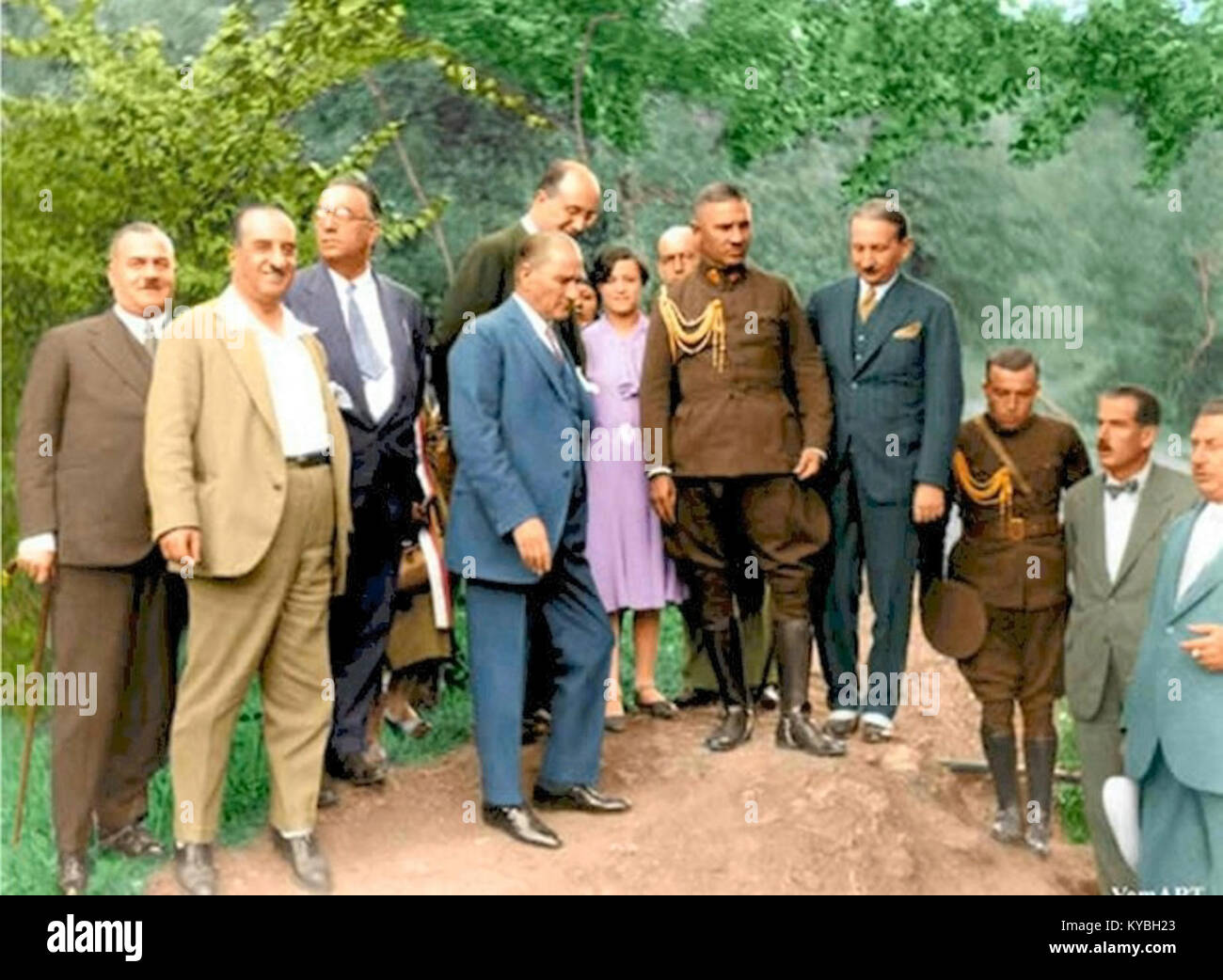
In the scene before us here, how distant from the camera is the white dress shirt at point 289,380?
496cm

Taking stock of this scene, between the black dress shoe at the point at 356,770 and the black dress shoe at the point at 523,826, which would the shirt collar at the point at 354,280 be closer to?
the black dress shoe at the point at 356,770

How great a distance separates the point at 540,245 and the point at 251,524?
1023 millimetres

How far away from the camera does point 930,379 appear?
5.75 m

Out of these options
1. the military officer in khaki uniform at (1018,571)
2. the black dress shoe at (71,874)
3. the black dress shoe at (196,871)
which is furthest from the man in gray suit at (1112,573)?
the black dress shoe at (71,874)

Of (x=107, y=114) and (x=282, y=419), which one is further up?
(x=107, y=114)

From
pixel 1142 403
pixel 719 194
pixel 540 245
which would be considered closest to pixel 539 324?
pixel 540 245

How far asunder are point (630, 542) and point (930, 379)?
99cm

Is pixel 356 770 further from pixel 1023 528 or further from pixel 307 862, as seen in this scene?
pixel 1023 528

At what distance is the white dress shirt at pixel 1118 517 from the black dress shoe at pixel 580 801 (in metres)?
1.38

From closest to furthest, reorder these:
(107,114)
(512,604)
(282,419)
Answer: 1. (282,419)
2. (512,604)
3. (107,114)

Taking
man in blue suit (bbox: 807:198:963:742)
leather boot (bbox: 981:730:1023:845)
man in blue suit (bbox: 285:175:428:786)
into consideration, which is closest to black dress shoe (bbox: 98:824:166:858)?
man in blue suit (bbox: 285:175:428:786)

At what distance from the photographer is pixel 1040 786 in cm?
560

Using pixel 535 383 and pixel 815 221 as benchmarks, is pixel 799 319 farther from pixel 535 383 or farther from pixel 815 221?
pixel 535 383

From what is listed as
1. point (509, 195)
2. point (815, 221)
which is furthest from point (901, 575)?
point (509, 195)
